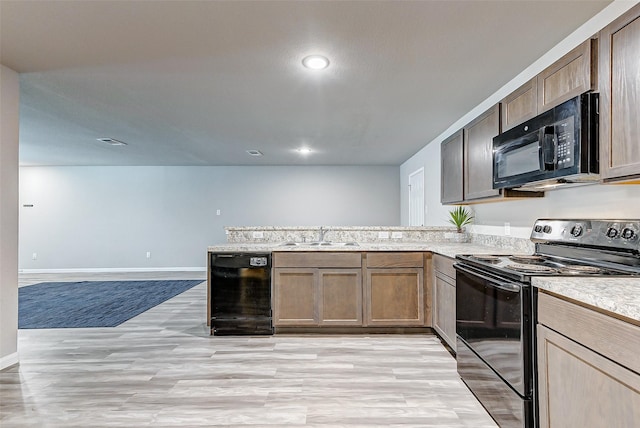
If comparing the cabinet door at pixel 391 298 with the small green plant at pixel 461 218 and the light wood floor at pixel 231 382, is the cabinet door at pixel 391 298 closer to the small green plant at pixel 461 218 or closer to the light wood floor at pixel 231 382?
the light wood floor at pixel 231 382

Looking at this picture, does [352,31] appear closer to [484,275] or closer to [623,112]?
[623,112]

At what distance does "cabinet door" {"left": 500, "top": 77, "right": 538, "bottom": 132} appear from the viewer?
6.88ft

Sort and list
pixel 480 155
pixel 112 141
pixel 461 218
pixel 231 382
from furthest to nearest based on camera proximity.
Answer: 1. pixel 112 141
2. pixel 461 218
3. pixel 480 155
4. pixel 231 382

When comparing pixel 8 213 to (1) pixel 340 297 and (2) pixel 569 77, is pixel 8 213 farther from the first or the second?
(2) pixel 569 77

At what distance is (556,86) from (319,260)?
2.19m

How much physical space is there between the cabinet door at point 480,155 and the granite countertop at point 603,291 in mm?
1218

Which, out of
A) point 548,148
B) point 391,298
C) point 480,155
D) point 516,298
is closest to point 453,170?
point 480,155

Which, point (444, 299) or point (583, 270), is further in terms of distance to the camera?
point (444, 299)

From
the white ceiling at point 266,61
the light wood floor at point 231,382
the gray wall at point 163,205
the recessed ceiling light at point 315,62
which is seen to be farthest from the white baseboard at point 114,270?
the recessed ceiling light at point 315,62

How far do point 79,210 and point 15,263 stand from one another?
18.7 feet

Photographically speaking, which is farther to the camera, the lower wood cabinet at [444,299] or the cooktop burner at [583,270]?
the lower wood cabinet at [444,299]

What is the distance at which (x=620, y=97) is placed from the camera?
1487 mm

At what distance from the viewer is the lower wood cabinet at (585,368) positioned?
1.03 meters

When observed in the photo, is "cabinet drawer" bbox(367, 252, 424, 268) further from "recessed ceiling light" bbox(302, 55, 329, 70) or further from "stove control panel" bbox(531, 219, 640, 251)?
"recessed ceiling light" bbox(302, 55, 329, 70)
